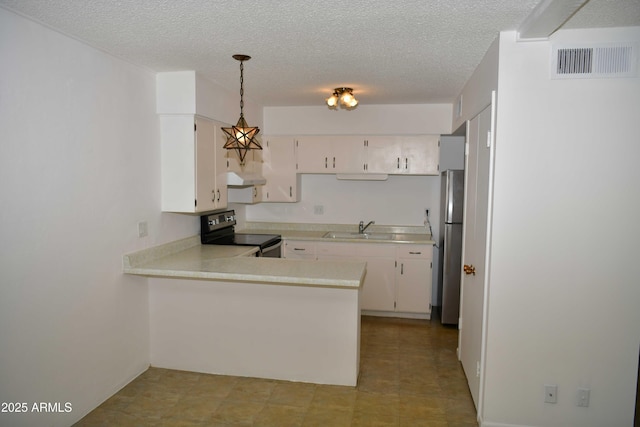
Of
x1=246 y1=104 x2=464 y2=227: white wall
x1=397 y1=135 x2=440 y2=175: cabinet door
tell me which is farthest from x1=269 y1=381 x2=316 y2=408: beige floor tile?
x1=397 y1=135 x2=440 y2=175: cabinet door

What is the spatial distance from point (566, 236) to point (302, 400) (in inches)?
82.2

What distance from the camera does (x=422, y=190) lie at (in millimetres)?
5387

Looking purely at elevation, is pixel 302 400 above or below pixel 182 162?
below

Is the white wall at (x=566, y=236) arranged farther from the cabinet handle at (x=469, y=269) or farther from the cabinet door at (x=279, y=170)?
the cabinet door at (x=279, y=170)

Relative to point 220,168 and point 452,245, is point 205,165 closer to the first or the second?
point 220,168

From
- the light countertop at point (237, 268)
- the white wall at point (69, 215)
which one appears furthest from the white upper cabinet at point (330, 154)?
the white wall at point (69, 215)

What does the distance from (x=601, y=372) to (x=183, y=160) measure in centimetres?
335

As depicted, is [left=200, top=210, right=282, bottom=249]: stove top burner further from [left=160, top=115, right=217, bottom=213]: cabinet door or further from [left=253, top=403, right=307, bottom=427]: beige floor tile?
[left=253, top=403, right=307, bottom=427]: beige floor tile

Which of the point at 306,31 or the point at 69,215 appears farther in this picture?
the point at 69,215

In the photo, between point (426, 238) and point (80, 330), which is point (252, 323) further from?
point (426, 238)

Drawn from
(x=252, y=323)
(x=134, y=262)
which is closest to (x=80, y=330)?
(x=134, y=262)

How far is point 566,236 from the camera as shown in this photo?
2.54 metres

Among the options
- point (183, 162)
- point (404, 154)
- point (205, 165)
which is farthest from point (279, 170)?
point (183, 162)

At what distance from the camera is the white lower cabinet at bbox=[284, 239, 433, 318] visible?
15.9 feet
